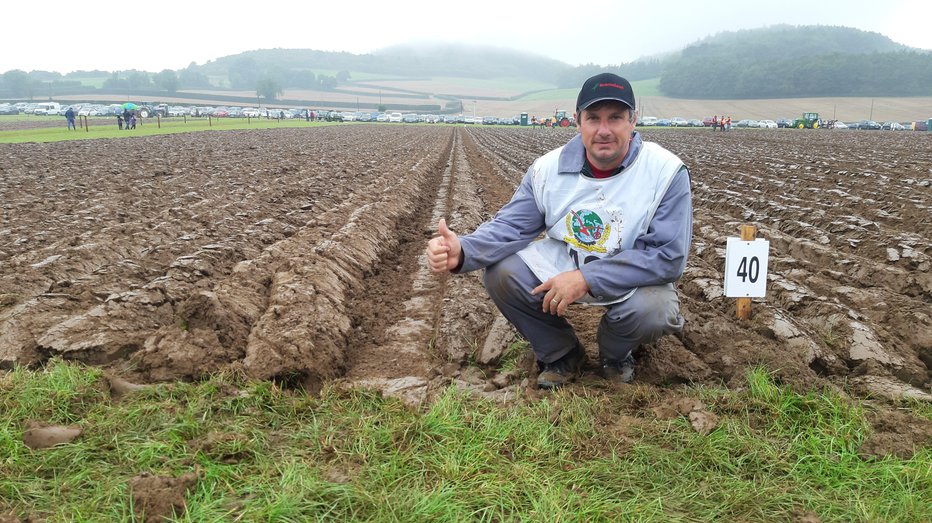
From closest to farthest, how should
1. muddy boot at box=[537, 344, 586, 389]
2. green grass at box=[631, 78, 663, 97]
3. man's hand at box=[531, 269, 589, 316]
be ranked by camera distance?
man's hand at box=[531, 269, 589, 316]
muddy boot at box=[537, 344, 586, 389]
green grass at box=[631, 78, 663, 97]

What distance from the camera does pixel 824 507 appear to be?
2.34 metres

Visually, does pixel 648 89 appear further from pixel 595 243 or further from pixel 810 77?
pixel 595 243

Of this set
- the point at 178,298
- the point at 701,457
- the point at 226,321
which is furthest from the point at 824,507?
the point at 178,298

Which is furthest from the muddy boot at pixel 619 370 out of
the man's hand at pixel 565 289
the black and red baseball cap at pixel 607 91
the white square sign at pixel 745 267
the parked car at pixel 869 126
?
the parked car at pixel 869 126

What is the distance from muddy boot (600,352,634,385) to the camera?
11.8ft

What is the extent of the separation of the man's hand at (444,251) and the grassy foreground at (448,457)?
0.75 m

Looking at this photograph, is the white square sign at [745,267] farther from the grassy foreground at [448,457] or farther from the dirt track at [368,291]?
the grassy foreground at [448,457]

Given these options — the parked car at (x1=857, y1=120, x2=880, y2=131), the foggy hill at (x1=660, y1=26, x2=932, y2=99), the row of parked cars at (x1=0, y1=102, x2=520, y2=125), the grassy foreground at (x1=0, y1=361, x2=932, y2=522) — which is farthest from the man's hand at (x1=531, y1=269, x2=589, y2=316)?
the foggy hill at (x1=660, y1=26, x2=932, y2=99)

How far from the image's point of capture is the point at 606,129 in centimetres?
330

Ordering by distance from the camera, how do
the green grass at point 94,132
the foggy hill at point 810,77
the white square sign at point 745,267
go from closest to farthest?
the white square sign at point 745,267
the green grass at point 94,132
the foggy hill at point 810,77

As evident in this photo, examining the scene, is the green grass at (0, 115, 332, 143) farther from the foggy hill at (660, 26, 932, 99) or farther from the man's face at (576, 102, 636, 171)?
the foggy hill at (660, 26, 932, 99)

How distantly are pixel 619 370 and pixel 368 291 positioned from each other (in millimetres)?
2795

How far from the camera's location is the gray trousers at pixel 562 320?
3.28 m

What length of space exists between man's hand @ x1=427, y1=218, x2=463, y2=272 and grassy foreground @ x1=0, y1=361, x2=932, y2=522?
75cm
